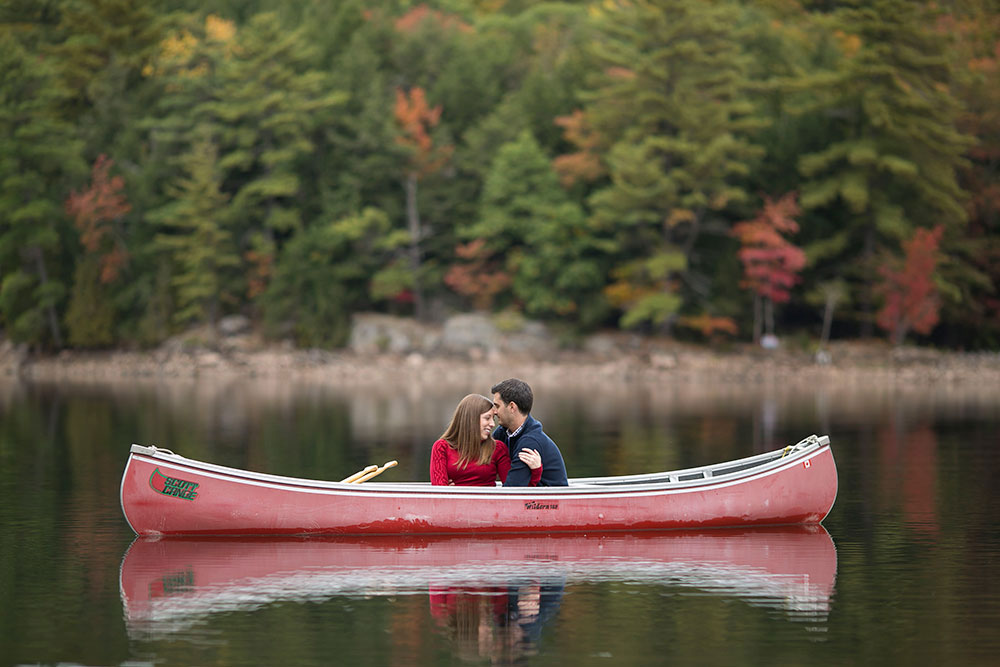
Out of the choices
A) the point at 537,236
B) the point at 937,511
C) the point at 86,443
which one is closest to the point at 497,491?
the point at 937,511

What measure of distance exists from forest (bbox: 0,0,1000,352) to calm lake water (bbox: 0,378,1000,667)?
28174 mm

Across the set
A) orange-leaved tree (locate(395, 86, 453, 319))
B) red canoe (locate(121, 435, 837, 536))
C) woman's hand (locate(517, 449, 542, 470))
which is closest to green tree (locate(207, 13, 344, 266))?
orange-leaved tree (locate(395, 86, 453, 319))

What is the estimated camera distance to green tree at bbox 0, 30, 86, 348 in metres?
52.7

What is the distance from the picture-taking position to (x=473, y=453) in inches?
546

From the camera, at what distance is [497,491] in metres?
13.7

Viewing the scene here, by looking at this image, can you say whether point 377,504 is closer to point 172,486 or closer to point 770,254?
point 172,486

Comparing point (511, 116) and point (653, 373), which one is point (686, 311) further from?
point (511, 116)

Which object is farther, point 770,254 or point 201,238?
point 201,238

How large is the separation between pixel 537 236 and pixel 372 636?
43.3m

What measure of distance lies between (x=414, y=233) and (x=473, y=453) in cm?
4282

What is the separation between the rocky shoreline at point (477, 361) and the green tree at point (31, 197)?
2.21 metres

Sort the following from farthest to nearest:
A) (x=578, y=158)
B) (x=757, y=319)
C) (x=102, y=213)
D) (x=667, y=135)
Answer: (x=102, y=213) < (x=578, y=158) < (x=757, y=319) < (x=667, y=135)

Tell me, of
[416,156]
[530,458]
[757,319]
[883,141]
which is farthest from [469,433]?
[416,156]

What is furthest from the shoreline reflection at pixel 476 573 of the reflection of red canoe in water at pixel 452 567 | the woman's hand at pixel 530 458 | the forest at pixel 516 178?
the forest at pixel 516 178
